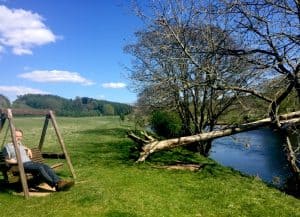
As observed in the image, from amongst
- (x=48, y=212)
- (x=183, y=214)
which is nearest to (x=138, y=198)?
(x=183, y=214)

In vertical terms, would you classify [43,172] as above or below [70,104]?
below

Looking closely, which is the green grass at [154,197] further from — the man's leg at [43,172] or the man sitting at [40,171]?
the man's leg at [43,172]

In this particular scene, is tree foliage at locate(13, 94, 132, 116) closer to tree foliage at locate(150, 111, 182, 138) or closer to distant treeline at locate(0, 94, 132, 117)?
distant treeline at locate(0, 94, 132, 117)

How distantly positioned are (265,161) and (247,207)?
16.0 metres

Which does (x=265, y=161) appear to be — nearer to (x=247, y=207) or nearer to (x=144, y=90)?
(x=144, y=90)

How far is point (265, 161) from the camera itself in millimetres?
25734

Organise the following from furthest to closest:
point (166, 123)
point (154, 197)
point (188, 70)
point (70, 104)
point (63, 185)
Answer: point (70, 104) < point (166, 123) < point (188, 70) < point (63, 185) < point (154, 197)

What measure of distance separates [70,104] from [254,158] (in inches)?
6298

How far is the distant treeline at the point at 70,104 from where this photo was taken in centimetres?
15500

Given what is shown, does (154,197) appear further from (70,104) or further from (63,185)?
(70,104)

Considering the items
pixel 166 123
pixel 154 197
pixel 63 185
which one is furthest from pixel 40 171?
pixel 166 123

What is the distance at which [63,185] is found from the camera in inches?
438

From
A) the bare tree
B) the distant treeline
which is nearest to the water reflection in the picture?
the bare tree

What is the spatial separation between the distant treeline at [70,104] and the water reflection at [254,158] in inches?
4591
